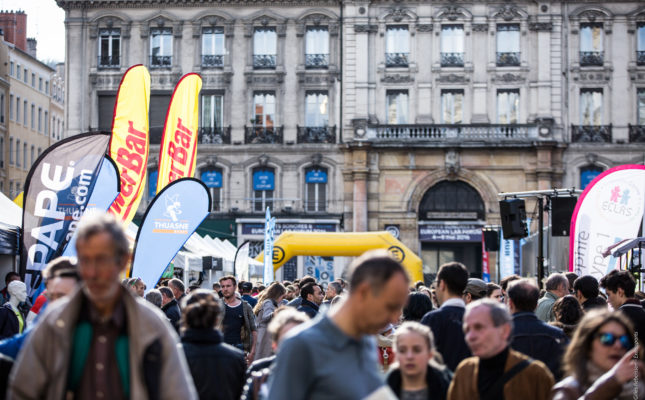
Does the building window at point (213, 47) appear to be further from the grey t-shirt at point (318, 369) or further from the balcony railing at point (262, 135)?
the grey t-shirt at point (318, 369)

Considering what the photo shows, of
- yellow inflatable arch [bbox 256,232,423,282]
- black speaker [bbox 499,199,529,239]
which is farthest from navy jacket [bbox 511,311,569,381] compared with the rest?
yellow inflatable arch [bbox 256,232,423,282]

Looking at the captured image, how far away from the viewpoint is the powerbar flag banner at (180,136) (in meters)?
19.5

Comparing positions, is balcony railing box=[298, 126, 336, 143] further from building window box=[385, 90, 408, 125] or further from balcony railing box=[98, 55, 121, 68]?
balcony railing box=[98, 55, 121, 68]

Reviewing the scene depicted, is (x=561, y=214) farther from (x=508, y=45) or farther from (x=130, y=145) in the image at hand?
(x=508, y=45)

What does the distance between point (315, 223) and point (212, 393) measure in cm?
Answer: 3775

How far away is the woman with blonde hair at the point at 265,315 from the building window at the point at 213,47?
32971 mm

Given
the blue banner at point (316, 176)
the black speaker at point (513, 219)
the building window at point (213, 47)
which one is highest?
the building window at point (213, 47)

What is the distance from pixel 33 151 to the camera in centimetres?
6256

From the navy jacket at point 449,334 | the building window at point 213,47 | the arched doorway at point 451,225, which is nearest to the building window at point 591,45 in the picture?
the arched doorway at point 451,225

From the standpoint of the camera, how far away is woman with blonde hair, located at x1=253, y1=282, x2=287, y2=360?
12.0 metres

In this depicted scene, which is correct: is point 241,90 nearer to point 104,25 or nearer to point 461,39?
point 104,25

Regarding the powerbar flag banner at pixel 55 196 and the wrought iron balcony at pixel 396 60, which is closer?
the powerbar flag banner at pixel 55 196

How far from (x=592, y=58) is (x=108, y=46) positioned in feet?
66.5

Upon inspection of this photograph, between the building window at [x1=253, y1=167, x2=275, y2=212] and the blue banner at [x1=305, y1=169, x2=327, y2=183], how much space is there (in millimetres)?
1473
